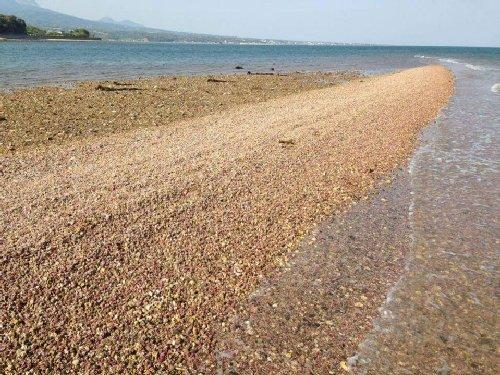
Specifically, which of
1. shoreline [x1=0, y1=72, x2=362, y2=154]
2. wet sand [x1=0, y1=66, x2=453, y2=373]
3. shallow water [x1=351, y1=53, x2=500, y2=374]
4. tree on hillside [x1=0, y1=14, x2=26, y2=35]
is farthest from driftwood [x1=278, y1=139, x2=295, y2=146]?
tree on hillside [x1=0, y1=14, x2=26, y2=35]

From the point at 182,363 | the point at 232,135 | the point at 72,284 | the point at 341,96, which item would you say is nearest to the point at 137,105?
the point at 232,135

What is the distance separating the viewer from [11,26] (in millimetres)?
131250

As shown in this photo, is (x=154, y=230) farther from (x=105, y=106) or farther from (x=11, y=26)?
(x=11, y=26)

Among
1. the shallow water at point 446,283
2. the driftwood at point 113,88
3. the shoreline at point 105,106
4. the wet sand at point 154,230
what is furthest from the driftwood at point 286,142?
the driftwood at point 113,88

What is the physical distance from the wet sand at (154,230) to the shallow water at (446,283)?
1.69 metres

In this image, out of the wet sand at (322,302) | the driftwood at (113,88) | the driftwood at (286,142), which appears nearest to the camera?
the wet sand at (322,302)

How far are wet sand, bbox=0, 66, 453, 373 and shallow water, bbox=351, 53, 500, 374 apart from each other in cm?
169

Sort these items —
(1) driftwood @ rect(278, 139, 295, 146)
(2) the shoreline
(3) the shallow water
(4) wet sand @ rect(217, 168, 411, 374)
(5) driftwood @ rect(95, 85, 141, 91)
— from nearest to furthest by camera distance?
1. (4) wet sand @ rect(217, 168, 411, 374)
2. (3) the shallow water
3. (1) driftwood @ rect(278, 139, 295, 146)
4. (2) the shoreline
5. (5) driftwood @ rect(95, 85, 141, 91)

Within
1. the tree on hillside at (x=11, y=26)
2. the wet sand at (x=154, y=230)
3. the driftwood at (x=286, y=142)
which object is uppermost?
the wet sand at (x=154, y=230)

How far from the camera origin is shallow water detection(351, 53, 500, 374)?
17.4 feet

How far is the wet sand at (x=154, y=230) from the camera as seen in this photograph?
5242mm

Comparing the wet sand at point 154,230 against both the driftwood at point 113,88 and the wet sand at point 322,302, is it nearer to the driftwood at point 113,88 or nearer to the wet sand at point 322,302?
the wet sand at point 322,302

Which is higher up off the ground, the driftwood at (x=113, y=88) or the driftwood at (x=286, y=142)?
the driftwood at (x=286, y=142)

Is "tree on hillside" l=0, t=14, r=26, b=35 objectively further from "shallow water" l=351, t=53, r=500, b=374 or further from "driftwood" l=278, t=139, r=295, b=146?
"shallow water" l=351, t=53, r=500, b=374
